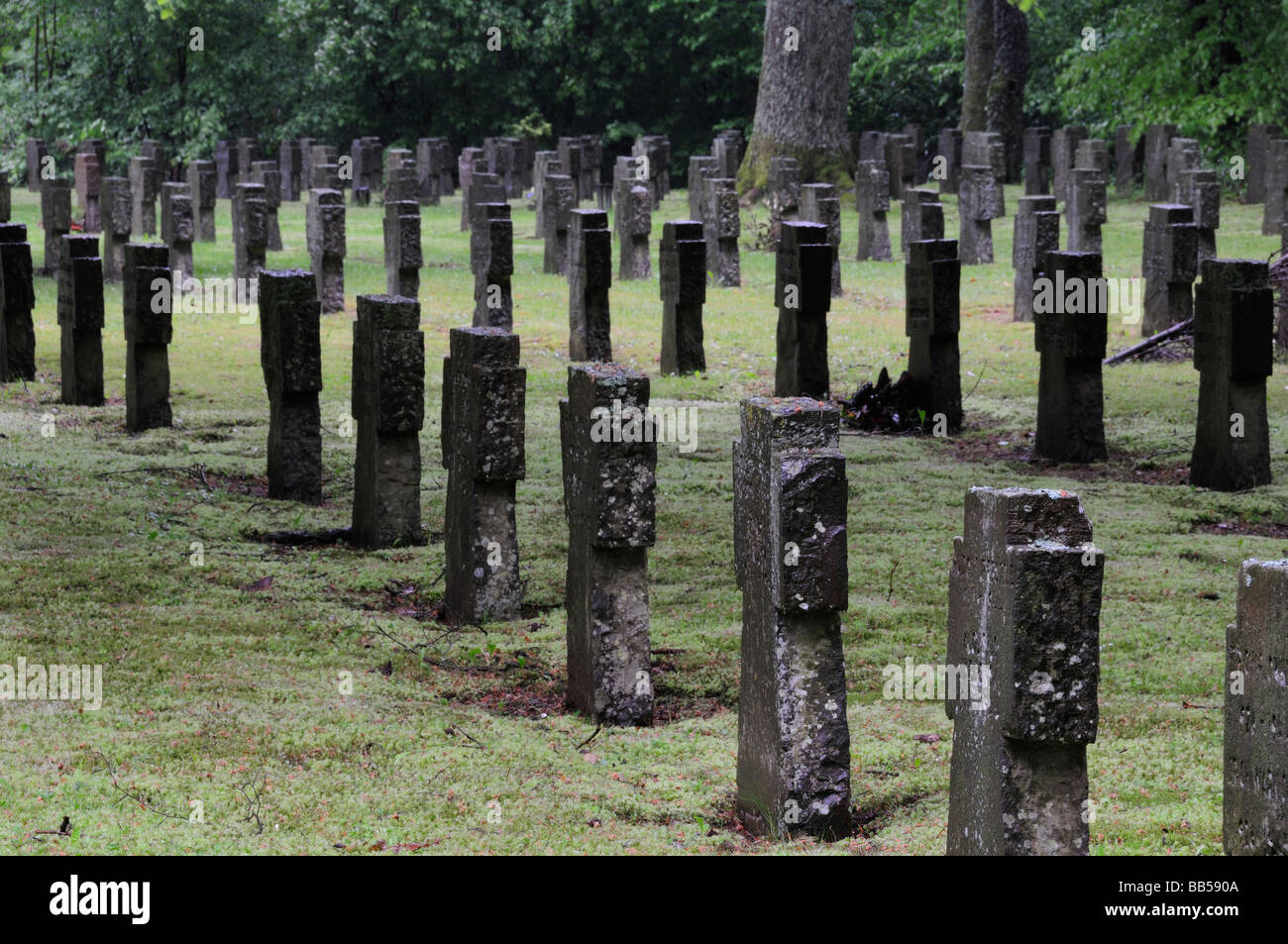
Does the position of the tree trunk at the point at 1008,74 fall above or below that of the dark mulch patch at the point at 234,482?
above

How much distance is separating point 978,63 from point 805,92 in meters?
5.33

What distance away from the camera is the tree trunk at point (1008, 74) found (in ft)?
114

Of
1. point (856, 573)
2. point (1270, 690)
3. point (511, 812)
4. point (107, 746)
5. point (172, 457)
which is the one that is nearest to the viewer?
point (1270, 690)

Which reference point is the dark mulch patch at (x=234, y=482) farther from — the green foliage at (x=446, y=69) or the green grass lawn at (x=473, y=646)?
the green foliage at (x=446, y=69)

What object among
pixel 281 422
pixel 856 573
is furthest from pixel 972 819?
pixel 281 422

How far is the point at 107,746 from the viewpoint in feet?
20.7

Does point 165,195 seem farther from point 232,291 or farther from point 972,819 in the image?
point 972,819

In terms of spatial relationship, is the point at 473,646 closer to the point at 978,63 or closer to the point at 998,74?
the point at 978,63

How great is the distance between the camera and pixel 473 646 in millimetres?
8086

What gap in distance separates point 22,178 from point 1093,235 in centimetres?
2654

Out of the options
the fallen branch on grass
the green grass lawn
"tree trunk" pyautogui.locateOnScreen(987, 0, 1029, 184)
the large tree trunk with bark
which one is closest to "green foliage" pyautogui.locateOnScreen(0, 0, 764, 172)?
"tree trunk" pyautogui.locateOnScreen(987, 0, 1029, 184)

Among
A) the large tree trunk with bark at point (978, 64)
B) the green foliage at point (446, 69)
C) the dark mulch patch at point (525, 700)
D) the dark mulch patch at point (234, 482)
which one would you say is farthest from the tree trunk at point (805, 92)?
the dark mulch patch at point (525, 700)

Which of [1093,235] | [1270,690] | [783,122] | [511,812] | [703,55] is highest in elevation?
[703,55]

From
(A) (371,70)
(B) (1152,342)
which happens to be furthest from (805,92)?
(B) (1152,342)
